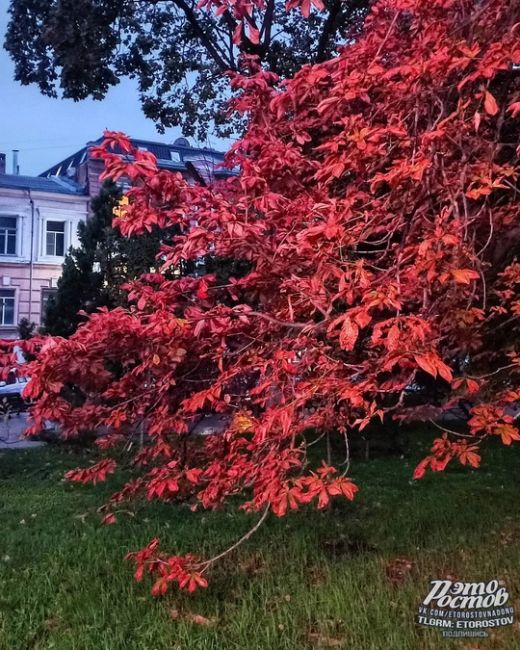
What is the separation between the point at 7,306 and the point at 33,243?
202cm

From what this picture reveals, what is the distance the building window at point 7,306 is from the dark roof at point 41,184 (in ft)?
9.57

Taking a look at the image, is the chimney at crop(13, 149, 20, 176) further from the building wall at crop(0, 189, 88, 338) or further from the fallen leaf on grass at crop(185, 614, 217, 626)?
the fallen leaf on grass at crop(185, 614, 217, 626)

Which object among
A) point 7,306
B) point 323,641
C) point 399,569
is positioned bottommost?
point 323,641

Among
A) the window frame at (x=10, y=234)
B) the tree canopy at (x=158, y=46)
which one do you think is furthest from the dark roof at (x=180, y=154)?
the window frame at (x=10, y=234)

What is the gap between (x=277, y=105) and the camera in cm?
321

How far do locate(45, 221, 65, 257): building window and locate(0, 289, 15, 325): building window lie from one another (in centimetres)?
187

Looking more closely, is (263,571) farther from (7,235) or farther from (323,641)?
(7,235)

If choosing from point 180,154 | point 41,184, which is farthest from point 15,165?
point 180,154

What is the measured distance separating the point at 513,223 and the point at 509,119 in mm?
594

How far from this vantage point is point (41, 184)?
52.6ft

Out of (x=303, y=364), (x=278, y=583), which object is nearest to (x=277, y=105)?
(x=303, y=364)
